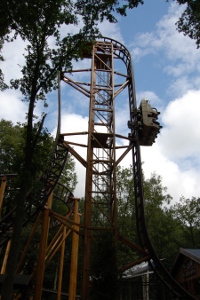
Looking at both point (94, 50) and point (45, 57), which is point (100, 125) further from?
point (45, 57)

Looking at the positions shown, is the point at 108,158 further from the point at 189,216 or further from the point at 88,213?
the point at 189,216

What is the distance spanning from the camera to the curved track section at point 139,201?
1116 cm

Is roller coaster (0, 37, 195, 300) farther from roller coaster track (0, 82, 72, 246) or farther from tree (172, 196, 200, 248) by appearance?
tree (172, 196, 200, 248)

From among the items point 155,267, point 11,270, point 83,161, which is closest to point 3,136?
point 83,161

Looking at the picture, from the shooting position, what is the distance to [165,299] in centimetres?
1119

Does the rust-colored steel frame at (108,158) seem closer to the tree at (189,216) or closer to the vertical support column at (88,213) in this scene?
the vertical support column at (88,213)

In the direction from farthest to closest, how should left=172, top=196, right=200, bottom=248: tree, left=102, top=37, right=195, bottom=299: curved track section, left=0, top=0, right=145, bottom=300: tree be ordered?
left=172, top=196, right=200, bottom=248: tree → left=102, top=37, right=195, bottom=299: curved track section → left=0, top=0, right=145, bottom=300: tree

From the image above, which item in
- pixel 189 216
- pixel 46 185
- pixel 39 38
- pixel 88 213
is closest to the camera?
pixel 39 38

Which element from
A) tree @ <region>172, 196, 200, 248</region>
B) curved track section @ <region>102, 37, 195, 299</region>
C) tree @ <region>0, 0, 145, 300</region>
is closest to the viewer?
tree @ <region>0, 0, 145, 300</region>

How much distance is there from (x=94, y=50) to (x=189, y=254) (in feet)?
35.1

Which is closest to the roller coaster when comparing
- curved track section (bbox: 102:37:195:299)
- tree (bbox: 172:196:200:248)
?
curved track section (bbox: 102:37:195:299)

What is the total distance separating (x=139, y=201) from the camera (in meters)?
12.6

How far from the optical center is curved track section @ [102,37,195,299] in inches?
439

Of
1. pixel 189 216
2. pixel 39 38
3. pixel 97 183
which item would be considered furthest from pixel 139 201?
pixel 189 216
